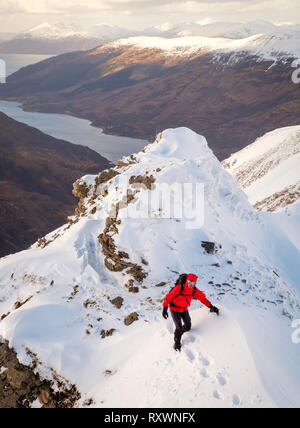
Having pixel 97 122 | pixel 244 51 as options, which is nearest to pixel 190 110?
pixel 97 122

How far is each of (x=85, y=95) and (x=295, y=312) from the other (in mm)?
198909

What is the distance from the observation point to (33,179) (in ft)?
197

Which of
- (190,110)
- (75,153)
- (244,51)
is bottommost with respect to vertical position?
(75,153)

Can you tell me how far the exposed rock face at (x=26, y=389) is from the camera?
6.07 m

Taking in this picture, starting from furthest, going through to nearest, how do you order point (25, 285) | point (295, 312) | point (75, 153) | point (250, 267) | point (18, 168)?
point (75, 153) → point (18, 168) → point (25, 285) → point (250, 267) → point (295, 312)

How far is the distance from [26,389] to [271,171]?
962 inches

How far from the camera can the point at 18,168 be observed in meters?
61.1

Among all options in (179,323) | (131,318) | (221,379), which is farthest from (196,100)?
(221,379)

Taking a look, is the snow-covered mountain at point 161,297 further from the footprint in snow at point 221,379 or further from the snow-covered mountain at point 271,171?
the snow-covered mountain at point 271,171

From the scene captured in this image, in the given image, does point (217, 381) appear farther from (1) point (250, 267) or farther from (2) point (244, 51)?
(2) point (244, 51)

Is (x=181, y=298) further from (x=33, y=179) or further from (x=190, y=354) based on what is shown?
(x=33, y=179)

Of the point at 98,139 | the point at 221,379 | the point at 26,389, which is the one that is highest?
the point at 221,379

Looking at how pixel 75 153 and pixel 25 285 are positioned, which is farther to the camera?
pixel 75 153

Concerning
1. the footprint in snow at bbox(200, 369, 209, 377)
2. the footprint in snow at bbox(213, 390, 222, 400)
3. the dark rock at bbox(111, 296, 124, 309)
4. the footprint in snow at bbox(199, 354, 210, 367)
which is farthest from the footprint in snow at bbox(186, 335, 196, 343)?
the dark rock at bbox(111, 296, 124, 309)
